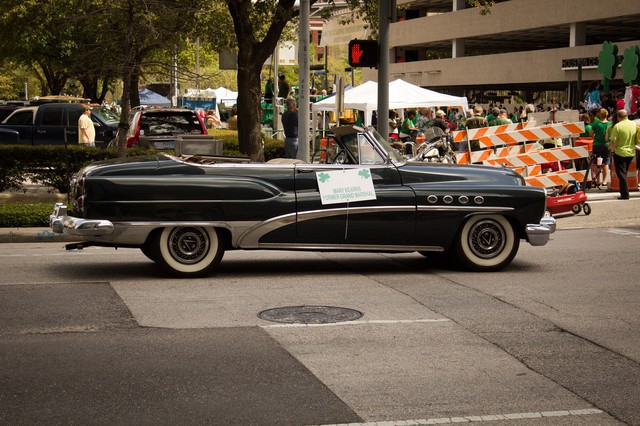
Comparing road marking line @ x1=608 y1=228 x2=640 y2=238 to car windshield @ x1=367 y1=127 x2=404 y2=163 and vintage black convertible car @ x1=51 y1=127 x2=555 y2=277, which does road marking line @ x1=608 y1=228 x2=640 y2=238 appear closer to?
vintage black convertible car @ x1=51 y1=127 x2=555 y2=277

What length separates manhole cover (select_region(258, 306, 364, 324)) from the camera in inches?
351

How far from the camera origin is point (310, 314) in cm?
917

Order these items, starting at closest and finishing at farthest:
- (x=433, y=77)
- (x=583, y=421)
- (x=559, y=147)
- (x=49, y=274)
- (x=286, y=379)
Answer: (x=583, y=421) < (x=286, y=379) < (x=49, y=274) < (x=559, y=147) < (x=433, y=77)

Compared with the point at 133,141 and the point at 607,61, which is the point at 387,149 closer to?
the point at 133,141

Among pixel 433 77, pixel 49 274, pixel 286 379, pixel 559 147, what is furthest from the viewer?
pixel 433 77

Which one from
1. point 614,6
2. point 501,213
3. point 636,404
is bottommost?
point 636,404

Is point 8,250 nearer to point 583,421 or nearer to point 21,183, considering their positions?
point 21,183

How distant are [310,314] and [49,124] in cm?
2391

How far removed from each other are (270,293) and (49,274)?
104 inches

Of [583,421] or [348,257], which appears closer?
[583,421]

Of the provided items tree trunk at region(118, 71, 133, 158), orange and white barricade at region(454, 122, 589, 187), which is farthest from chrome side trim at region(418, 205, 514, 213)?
orange and white barricade at region(454, 122, 589, 187)

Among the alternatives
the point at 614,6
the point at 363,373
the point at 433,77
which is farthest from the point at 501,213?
the point at 433,77

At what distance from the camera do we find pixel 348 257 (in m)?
12.9

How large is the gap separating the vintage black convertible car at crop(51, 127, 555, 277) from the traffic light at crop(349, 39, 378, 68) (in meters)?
5.96
